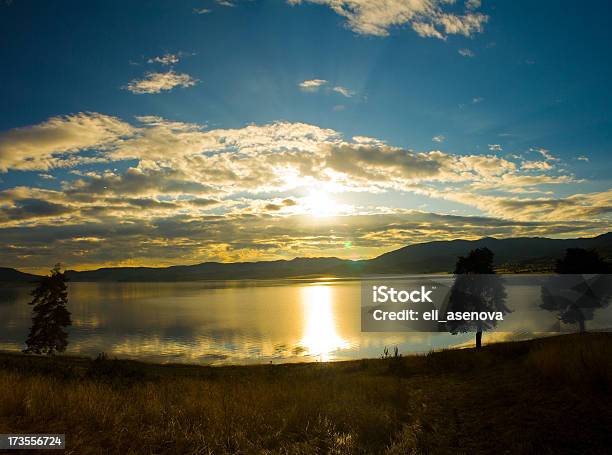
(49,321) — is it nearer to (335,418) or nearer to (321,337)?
(321,337)

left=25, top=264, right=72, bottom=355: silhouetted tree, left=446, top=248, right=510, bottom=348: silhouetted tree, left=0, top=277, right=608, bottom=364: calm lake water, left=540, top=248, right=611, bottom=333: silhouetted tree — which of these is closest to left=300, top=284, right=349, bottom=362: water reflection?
left=0, top=277, right=608, bottom=364: calm lake water

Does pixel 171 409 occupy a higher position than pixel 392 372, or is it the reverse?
pixel 171 409

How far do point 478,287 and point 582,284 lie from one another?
43.6ft

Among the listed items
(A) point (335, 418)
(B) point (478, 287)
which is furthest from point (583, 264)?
(A) point (335, 418)

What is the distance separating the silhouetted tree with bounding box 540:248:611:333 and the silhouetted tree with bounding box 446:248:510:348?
332 inches

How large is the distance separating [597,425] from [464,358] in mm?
15234

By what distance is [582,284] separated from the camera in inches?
1859

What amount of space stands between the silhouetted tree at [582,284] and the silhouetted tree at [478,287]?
8427mm

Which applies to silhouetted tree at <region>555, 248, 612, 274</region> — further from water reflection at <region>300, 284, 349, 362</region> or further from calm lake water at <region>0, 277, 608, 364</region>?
water reflection at <region>300, 284, 349, 362</region>

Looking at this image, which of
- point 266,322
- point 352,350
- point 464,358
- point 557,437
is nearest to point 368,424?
point 557,437

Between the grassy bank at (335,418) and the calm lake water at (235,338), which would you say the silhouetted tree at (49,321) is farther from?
the grassy bank at (335,418)

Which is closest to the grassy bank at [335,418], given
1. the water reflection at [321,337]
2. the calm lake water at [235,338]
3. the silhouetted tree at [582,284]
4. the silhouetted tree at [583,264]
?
the silhouetted tree at [583,264]

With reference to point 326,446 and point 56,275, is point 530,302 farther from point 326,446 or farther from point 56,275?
point 326,446

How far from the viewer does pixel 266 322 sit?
303 ft
